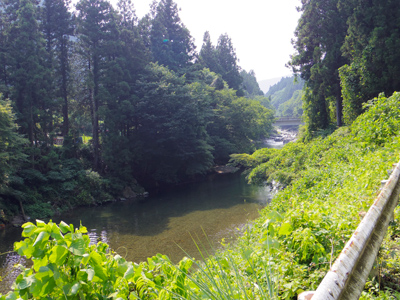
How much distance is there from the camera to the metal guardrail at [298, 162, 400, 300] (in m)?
1.30

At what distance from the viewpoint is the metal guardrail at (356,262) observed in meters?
1.30

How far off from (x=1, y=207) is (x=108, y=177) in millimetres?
7541

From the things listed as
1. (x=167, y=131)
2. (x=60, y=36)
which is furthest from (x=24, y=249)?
(x=60, y=36)

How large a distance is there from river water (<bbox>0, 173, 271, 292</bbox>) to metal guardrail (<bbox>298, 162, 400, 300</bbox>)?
7283 millimetres

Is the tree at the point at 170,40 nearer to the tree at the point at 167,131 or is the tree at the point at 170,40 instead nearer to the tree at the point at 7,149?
the tree at the point at 167,131

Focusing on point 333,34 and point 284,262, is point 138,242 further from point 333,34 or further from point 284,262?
point 333,34

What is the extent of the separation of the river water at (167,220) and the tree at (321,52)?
626 cm

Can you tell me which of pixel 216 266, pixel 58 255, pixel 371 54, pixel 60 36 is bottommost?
pixel 216 266

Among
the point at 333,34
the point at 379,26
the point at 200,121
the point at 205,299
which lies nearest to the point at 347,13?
the point at 333,34

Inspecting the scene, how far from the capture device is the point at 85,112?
78.3ft

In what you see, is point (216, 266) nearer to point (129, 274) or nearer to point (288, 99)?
point (129, 274)

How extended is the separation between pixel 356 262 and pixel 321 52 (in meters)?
16.9

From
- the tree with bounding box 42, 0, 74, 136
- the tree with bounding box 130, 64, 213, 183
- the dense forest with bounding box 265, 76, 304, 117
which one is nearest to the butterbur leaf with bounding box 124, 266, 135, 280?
the tree with bounding box 130, 64, 213, 183

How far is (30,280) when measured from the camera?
1951 mm
